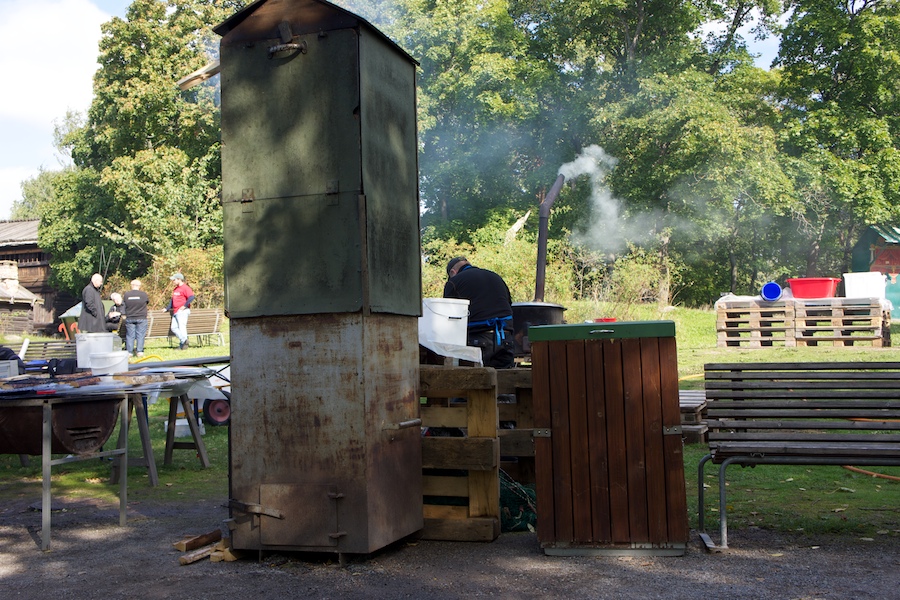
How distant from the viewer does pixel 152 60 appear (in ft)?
117

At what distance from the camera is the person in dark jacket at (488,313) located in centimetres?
830

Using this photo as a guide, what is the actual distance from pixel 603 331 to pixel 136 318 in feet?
53.9

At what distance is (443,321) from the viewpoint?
6793 mm

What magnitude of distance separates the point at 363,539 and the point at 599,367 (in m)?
1.62

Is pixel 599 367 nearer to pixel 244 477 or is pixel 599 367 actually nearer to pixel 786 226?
pixel 244 477

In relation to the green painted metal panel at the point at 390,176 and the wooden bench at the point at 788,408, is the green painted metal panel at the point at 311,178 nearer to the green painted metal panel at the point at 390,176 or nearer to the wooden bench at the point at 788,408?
the green painted metal panel at the point at 390,176

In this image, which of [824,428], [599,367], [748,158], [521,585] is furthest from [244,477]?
[748,158]

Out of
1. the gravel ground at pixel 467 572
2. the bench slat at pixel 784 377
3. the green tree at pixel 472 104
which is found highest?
the green tree at pixel 472 104

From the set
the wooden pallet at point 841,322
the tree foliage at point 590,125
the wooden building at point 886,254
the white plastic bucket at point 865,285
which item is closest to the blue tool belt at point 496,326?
the wooden pallet at point 841,322

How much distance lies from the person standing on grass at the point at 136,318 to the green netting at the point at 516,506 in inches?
584

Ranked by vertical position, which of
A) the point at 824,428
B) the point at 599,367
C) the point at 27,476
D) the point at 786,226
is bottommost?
the point at 27,476

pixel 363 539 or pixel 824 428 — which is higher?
pixel 824 428

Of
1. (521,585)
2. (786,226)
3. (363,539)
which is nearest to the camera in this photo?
(521,585)

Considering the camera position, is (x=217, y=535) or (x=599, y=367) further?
(x=217, y=535)
